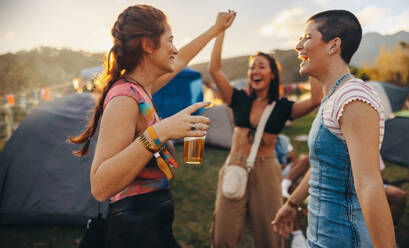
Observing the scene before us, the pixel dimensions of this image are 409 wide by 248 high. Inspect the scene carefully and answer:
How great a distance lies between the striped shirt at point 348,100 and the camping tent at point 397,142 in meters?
7.54

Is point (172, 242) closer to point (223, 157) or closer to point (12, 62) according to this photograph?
point (223, 157)

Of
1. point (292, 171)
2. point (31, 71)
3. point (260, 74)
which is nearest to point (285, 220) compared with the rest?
point (260, 74)

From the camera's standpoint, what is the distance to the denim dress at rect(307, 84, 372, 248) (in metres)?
1.25

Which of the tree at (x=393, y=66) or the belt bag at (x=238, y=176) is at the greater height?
the tree at (x=393, y=66)

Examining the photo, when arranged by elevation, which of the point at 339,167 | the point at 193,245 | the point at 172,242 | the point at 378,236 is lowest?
the point at 193,245

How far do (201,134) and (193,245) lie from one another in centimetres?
291

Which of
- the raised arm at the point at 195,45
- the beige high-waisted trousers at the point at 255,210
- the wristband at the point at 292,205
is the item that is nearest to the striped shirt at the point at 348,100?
the wristband at the point at 292,205

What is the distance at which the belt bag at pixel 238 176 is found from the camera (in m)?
2.47

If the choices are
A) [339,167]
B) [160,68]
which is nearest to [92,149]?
[160,68]

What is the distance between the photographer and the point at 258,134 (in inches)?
104

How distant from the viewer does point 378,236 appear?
0.98 meters

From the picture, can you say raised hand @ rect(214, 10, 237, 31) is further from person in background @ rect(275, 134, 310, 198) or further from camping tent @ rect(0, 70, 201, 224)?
person in background @ rect(275, 134, 310, 198)

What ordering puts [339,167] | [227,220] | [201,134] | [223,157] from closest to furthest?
[201,134] → [339,167] → [227,220] → [223,157]

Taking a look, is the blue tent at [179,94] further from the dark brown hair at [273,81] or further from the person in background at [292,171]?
the dark brown hair at [273,81]
